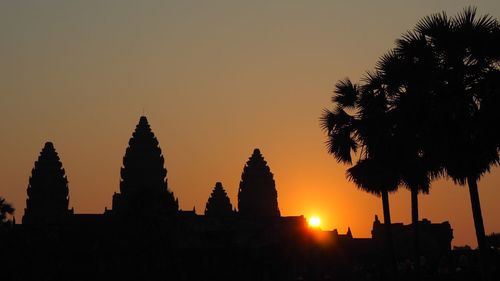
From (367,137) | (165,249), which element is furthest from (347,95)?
(165,249)

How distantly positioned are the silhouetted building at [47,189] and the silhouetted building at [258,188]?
2781 centimetres

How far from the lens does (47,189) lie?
131 m

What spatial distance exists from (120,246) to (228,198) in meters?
95.8

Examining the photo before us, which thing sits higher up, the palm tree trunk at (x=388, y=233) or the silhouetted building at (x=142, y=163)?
the silhouetted building at (x=142, y=163)

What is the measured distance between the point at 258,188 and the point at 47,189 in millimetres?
33095

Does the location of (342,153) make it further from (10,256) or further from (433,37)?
(10,256)

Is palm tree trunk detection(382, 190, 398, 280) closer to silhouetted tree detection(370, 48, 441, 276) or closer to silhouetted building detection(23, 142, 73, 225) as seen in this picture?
silhouetted tree detection(370, 48, 441, 276)

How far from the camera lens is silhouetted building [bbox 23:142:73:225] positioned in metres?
130

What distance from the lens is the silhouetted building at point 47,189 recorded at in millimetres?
129625

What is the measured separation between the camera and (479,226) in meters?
26.0

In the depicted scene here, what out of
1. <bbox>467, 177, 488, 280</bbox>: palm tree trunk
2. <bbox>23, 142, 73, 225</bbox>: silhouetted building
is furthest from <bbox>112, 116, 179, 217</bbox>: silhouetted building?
<bbox>467, 177, 488, 280</bbox>: palm tree trunk

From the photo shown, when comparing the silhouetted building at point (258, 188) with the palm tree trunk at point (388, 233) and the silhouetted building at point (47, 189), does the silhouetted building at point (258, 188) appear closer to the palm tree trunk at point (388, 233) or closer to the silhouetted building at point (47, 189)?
the silhouetted building at point (47, 189)

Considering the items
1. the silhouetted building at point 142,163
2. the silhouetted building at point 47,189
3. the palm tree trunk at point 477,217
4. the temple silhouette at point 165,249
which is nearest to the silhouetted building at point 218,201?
the silhouetted building at point 142,163

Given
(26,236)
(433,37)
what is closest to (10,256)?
(26,236)
